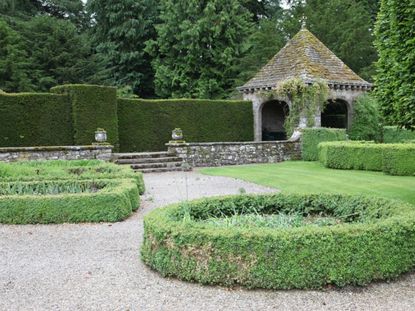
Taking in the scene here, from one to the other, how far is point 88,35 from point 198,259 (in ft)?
95.8

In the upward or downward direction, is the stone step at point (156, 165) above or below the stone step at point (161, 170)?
above

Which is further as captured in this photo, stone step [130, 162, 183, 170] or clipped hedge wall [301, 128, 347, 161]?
clipped hedge wall [301, 128, 347, 161]

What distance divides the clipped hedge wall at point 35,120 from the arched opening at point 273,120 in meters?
10.8

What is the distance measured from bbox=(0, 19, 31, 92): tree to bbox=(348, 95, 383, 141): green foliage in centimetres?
1627

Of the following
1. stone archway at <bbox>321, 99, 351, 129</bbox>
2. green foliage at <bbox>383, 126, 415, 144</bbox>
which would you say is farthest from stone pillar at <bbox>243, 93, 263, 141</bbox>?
green foliage at <bbox>383, 126, 415, 144</bbox>

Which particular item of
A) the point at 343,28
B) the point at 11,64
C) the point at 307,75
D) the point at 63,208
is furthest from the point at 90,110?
the point at 343,28

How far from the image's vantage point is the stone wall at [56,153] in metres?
14.7

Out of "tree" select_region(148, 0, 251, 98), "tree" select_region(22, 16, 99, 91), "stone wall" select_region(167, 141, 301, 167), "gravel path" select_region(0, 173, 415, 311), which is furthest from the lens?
"tree" select_region(148, 0, 251, 98)

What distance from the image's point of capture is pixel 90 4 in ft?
99.8

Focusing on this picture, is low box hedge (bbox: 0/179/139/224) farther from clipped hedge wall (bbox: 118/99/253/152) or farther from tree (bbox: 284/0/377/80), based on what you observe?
tree (bbox: 284/0/377/80)

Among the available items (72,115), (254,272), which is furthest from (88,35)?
(254,272)

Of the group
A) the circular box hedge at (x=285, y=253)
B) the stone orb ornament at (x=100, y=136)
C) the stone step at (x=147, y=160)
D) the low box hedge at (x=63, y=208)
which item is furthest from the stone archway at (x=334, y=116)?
the circular box hedge at (x=285, y=253)

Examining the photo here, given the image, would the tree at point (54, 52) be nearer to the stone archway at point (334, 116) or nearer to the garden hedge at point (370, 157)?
the stone archway at point (334, 116)

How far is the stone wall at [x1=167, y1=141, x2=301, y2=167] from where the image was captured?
1744 centimetres
